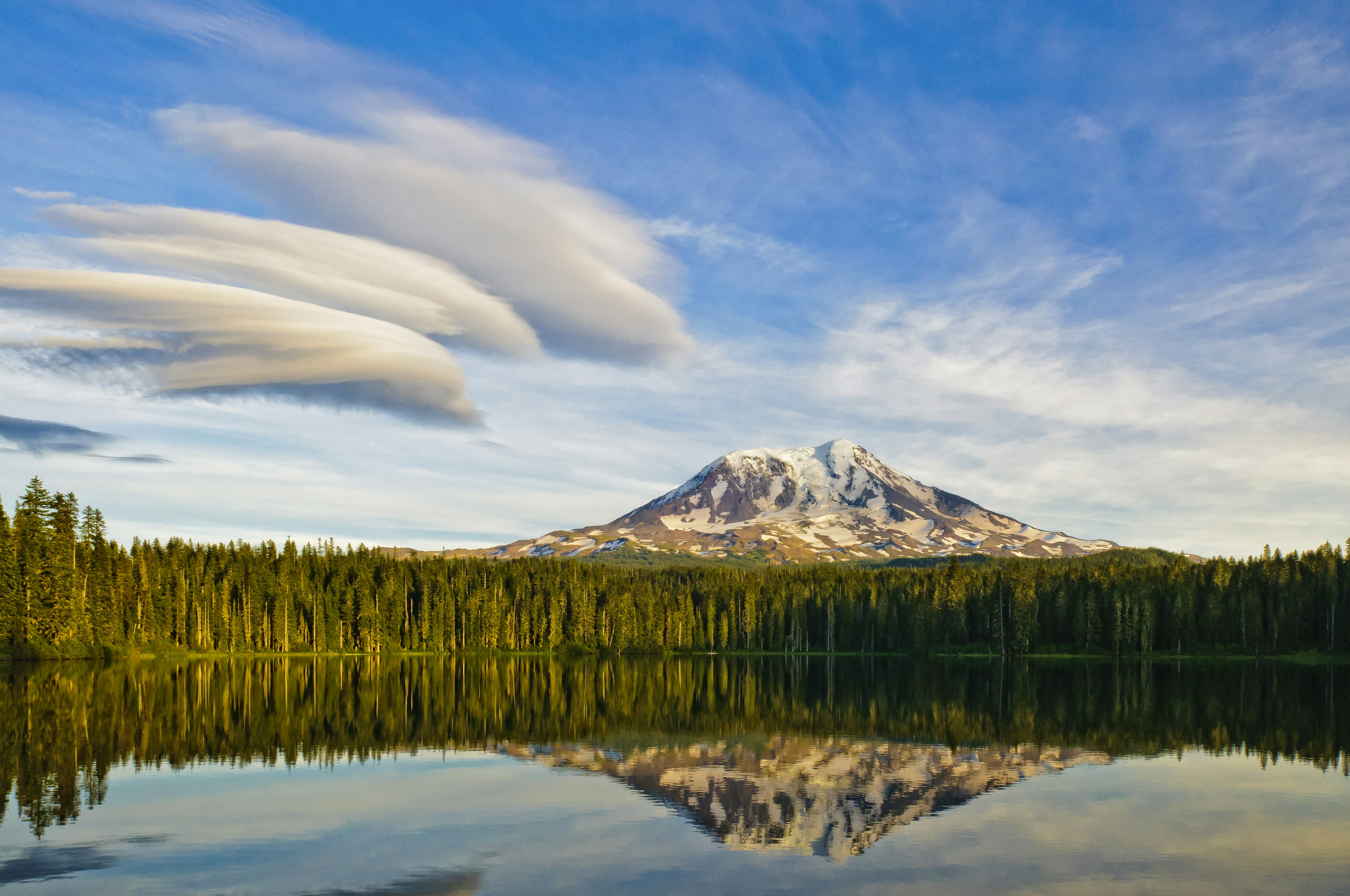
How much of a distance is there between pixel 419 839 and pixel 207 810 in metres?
8.14

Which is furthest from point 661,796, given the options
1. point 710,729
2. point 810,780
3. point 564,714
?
point 564,714

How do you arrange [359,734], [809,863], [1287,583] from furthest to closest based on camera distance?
1. [1287,583]
2. [359,734]
3. [809,863]

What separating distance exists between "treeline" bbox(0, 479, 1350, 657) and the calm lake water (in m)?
68.9

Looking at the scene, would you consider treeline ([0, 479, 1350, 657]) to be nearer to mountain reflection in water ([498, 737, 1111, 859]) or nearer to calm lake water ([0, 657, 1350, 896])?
calm lake water ([0, 657, 1350, 896])

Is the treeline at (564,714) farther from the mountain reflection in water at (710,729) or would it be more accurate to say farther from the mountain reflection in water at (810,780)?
the mountain reflection in water at (810,780)

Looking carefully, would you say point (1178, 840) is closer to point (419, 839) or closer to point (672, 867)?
point (672, 867)

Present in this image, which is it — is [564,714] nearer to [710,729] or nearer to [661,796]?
[710,729]

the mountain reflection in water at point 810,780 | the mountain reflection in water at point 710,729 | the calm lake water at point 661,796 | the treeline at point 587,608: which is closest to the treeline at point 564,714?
the mountain reflection in water at point 710,729

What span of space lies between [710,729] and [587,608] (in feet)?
441

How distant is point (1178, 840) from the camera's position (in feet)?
88.8

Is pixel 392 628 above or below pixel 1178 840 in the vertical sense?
below

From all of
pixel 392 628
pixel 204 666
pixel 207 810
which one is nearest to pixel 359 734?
pixel 207 810

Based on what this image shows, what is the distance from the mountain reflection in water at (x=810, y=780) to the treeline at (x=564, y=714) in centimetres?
351

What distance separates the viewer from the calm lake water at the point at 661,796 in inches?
901
